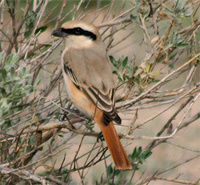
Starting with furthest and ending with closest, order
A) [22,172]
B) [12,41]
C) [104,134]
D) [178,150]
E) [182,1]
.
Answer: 1. [178,150]
2. [12,41]
3. [104,134]
4. [182,1]
5. [22,172]

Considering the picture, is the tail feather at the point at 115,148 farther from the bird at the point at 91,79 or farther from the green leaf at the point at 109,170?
the green leaf at the point at 109,170

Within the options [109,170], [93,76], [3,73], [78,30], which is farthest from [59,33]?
[109,170]

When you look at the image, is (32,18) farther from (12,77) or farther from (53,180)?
(53,180)

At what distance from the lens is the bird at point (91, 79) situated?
2.84 metres

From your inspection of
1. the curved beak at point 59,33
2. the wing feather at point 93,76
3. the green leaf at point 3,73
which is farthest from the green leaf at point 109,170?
the curved beak at point 59,33

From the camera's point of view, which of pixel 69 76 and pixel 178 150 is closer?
pixel 69 76

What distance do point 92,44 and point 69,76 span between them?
1.68 feet

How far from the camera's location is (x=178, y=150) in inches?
236

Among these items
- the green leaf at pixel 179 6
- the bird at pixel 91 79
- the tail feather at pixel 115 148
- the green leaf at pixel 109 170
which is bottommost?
the green leaf at pixel 109 170

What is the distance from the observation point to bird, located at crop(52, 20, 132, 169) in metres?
2.84

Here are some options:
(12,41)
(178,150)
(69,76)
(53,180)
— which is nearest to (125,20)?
(69,76)

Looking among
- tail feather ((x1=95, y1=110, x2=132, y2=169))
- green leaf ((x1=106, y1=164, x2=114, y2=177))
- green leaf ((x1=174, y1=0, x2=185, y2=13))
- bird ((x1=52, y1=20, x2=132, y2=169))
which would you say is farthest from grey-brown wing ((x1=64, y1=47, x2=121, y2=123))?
green leaf ((x1=174, y1=0, x2=185, y2=13))

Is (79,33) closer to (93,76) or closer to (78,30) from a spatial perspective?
(78,30)

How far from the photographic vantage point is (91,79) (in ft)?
10.3
